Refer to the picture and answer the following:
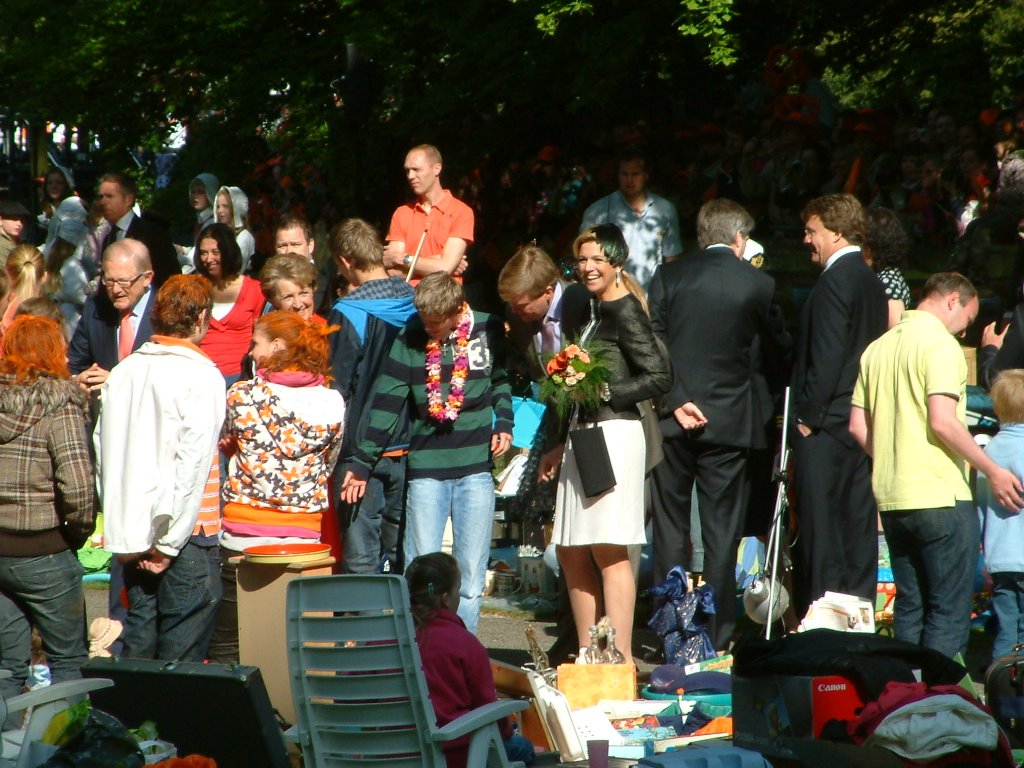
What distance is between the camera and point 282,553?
6469mm

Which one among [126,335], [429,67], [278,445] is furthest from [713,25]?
[278,445]

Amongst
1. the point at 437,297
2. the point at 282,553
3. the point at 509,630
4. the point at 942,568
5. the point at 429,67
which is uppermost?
the point at 429,67

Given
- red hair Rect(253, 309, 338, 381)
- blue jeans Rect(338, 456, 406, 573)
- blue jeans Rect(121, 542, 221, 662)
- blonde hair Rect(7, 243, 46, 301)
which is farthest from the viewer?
blonde hair Rect(7, 243, 46, 301)

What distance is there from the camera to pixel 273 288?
768 centimetres

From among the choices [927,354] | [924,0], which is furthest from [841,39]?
[927,354]

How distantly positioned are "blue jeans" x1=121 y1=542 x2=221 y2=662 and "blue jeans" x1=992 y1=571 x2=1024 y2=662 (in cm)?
366

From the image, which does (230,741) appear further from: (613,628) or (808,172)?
(808,172)

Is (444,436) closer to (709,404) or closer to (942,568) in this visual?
(709,404)

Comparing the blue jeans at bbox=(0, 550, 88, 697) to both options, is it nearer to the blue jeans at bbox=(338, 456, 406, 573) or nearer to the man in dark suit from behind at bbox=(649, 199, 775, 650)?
the blue jeans at bbox=(338, 456, 406, 573)

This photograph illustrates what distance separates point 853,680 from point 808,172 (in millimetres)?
7528

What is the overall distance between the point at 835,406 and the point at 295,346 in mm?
2736

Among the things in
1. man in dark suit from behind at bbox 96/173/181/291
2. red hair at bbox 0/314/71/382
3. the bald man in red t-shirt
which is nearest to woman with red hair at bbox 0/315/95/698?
red hair at bbox 0/314/71/382

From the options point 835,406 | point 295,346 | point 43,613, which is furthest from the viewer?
point 835,406

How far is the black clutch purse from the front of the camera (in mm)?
7121
